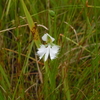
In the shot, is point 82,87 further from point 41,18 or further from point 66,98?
point 41,18

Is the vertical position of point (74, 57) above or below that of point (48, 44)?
below

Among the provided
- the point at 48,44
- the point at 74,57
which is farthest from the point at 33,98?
the point at 48,44

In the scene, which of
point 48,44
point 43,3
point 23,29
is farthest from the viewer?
point 43,3

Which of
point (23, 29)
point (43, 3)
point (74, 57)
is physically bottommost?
point (74, 57)

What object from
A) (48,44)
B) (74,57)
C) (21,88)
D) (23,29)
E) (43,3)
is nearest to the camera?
(48,44)

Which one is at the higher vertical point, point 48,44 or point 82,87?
point 48,44

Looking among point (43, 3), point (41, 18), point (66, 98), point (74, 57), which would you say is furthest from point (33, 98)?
point (43, 3)

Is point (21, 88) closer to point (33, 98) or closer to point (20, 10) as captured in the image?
point (33, 98)

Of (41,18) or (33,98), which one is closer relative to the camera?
(33,98)

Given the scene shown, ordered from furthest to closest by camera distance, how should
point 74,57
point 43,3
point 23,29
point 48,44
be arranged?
point 43,3 < point 23,29 < point 74,57 < point 48,44
